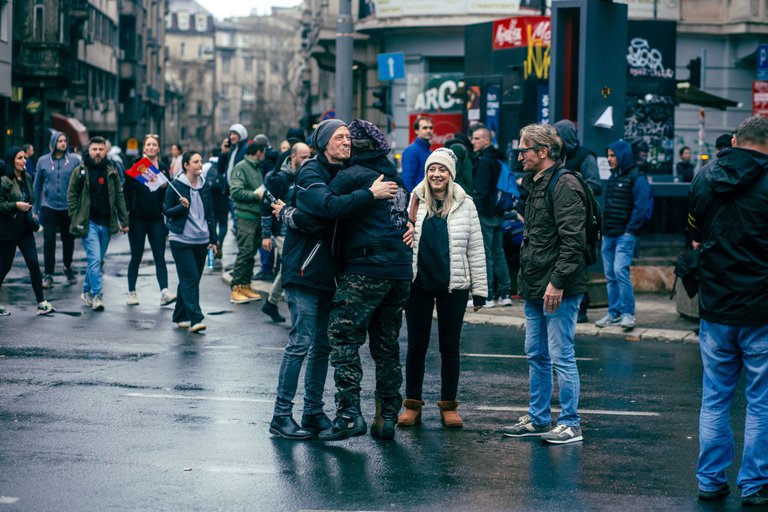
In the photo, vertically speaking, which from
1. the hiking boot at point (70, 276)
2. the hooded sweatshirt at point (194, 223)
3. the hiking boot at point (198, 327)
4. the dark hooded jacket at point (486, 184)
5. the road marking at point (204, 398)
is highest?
the dark hooded jacket at point (486, 184)

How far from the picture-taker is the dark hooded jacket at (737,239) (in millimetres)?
6633

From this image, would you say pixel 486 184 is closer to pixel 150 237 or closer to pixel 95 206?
pixel 150 237

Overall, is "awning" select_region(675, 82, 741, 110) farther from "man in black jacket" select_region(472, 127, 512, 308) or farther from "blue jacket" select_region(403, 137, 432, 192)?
"blue jacket" select_region(403, 137, 432, 192)

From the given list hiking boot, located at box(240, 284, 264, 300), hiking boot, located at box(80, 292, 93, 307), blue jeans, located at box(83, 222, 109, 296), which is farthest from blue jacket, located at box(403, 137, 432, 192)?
hiking boot, located at box(80, 292, 93, 307)

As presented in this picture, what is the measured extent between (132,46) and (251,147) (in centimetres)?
6339

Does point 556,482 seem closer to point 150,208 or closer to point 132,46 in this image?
point 150,208

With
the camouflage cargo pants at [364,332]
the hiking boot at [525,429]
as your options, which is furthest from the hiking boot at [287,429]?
the hiking boot at [525,429]

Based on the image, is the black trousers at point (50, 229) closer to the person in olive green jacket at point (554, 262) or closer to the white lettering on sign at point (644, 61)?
the person in olive green jacket at point (554, 262)

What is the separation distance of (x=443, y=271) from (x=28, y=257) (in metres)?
7.67

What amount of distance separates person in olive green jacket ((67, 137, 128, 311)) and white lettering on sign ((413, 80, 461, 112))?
18.4m

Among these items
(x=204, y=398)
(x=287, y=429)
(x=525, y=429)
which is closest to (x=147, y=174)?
(x=204, y=398)

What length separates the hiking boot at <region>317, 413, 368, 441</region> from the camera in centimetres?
815

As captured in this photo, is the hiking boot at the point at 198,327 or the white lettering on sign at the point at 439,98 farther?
the white lettering on sign at the point at 439,98

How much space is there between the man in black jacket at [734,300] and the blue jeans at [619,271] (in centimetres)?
640
